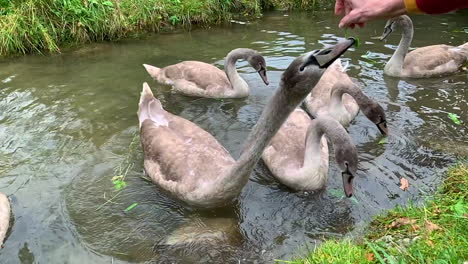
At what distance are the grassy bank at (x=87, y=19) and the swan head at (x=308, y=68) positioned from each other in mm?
7924

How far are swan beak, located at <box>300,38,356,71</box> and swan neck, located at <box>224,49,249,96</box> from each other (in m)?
4.50

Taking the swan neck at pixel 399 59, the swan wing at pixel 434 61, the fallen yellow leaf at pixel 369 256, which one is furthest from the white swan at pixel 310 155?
the swan wing at pixel 434 61

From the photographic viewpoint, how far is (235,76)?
25.1 ft

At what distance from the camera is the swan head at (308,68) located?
292 cm

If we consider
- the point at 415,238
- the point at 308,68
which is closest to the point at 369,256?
the point at 415,238

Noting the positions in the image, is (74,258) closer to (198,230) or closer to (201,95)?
(198,230)

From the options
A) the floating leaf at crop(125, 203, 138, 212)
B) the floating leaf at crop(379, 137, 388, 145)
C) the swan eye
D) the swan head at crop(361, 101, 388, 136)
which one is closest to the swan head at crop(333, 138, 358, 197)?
the swan head at crop(361, 101, 388, 136)

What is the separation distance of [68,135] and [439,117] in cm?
567

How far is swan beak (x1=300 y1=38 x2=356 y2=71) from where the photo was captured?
9.14 ft

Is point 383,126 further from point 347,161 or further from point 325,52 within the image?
point 325,52

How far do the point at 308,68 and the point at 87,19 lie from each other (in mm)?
8427

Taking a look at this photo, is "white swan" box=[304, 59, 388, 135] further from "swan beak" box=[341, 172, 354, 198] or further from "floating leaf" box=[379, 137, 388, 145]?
"swan beak" box=[341, 172, 354, 198]

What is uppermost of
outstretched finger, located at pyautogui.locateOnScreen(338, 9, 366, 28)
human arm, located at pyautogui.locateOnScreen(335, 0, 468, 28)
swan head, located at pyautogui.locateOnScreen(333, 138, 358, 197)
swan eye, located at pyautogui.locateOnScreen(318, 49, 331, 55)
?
human arm, located at pyautogui.locateOnScreen(335, 0, 468, 28)

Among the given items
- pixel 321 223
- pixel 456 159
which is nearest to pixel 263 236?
pixel 321 223
